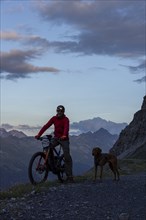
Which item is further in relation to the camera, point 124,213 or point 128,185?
point 128,185

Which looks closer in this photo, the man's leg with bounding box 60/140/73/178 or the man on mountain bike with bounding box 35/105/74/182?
the man on mountain bike with bounding box 35/105/74/182

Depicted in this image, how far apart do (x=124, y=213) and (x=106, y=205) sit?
1.36 meters

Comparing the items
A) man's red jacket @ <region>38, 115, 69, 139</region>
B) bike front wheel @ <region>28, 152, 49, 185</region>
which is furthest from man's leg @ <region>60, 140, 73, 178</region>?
bike front wheel @ <region>28, 152, 49, 185</region>

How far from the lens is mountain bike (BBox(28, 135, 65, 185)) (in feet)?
59.8

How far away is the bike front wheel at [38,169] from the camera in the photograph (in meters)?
18.0

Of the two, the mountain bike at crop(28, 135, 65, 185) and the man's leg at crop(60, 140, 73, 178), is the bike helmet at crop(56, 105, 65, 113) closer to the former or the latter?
the mountain bike at crop(28, 135, 65, 185)

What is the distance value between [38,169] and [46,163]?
42cm

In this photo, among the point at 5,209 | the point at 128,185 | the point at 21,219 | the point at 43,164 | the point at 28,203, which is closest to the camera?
the point at 21,219

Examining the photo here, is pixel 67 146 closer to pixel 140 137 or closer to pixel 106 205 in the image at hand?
pixel 106 205

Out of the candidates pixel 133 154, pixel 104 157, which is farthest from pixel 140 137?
pixel 104 157

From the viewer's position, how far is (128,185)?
20.3 m

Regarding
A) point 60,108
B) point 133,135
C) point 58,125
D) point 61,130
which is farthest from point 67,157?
point 133,135

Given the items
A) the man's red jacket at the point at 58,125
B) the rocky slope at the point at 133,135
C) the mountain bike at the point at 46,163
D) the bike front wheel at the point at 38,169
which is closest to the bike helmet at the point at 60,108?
the man's red jacket at the point at 58,125

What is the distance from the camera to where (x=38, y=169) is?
18.2 meters
